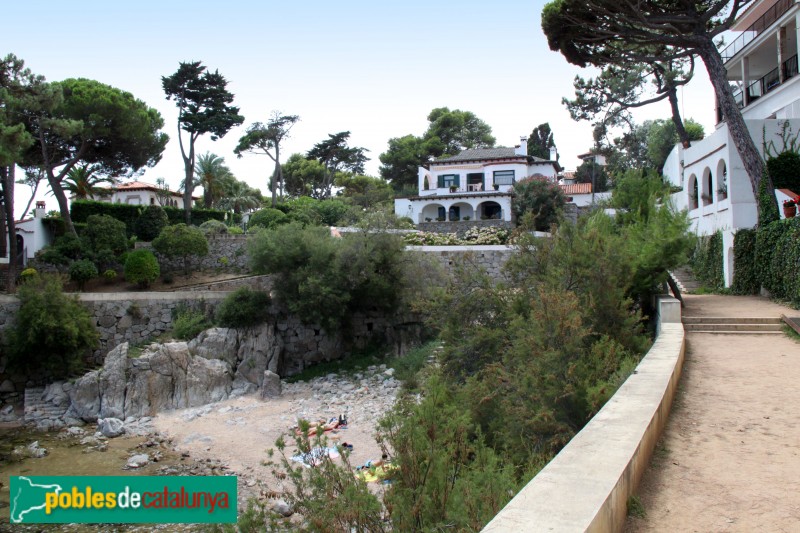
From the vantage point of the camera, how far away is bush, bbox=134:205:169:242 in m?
30.2

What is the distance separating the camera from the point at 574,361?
25.1ft

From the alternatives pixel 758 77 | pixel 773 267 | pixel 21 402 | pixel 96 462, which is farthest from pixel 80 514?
pixel 758 77

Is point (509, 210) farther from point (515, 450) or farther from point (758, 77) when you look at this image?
point (515, 450)

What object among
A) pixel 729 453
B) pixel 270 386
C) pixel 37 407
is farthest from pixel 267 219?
pixel 729 453

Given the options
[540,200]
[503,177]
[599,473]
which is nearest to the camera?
[599,473]

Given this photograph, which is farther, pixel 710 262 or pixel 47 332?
pixel 710 262

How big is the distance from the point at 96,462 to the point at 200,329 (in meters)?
7.19

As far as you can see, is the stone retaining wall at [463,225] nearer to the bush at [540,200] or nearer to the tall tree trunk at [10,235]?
the bush at [540,200]

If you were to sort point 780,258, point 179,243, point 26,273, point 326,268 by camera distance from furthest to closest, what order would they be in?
1. point 179,243
2. point 26,273
3. point 326,268
4. point 780,258

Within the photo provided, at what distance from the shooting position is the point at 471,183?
42.6 metres

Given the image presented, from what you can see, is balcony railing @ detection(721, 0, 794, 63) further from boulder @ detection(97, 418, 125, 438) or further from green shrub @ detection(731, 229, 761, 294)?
boulder @ detection(97, 418, 125, 438)

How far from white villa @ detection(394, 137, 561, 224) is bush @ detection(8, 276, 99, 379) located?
2444 centimetres

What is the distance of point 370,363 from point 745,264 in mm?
13243

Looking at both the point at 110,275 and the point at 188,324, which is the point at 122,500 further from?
the point at 110,275
